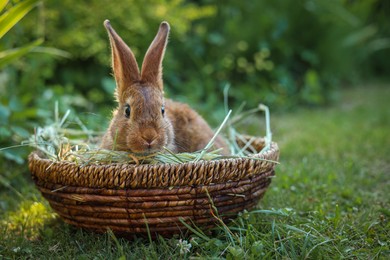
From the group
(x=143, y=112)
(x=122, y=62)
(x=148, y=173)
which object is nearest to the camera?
(x=148, y=173)

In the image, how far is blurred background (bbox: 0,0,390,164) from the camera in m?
4.65

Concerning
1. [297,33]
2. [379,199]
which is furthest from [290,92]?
[379,199]

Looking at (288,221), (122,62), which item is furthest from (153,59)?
(288,221)

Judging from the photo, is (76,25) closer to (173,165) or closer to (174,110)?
(174,110)

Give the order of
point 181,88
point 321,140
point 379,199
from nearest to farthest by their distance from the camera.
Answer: point 379,199, point 321,140, point 181,88

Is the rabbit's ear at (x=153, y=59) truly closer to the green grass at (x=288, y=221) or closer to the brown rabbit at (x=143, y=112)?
the brown rabbit at (x=143, y=112)

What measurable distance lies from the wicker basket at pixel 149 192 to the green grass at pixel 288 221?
→ 0.09 metres

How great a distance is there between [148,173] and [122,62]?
786 millimetres

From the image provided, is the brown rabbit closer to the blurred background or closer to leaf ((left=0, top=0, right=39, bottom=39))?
leaf ((left=0, top=0, right=39, bottom=39))

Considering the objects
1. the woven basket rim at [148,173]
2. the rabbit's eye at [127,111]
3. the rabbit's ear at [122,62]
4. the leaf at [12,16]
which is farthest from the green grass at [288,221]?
the leaf at [12,16]

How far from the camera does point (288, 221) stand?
97.3 inches

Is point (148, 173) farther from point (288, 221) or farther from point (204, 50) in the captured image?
point (204, 50)

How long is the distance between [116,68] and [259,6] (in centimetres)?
430

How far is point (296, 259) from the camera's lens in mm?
2010
